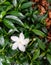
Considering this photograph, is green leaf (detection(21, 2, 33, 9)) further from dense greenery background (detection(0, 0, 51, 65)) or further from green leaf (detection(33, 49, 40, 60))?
green leaf (detection(33, 49, 40, 60))

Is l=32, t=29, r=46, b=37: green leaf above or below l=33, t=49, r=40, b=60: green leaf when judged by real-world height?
above

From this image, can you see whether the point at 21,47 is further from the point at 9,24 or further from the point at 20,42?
the point at 9,24

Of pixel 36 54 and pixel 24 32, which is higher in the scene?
pixel 24 32

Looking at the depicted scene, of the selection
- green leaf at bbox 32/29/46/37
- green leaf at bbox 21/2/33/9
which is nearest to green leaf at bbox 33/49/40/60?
green leaf at bbox 32/29/46/37

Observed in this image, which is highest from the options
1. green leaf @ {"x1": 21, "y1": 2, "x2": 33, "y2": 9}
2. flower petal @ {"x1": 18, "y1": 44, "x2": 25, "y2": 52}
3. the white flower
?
green leaf @ {"x1": 21, "y1": 2, "x2": 33, "y2": 9}

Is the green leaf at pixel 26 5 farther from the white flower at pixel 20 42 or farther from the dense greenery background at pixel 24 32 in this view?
the white flower at pixel 20 42

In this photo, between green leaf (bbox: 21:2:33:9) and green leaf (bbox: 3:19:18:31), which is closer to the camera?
green leaf (bbox: 3:19:18:31)

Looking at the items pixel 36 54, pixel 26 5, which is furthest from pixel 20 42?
pixel 26 5

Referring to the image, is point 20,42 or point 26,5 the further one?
point 26,5

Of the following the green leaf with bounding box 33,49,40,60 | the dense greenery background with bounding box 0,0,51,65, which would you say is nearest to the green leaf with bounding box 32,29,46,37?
the dense greenery background with bounding box 0,0,51,65
